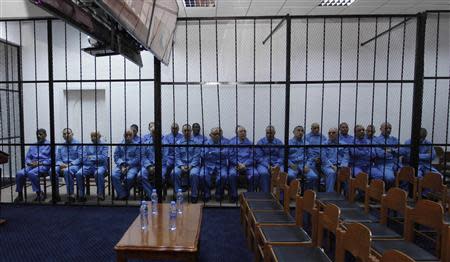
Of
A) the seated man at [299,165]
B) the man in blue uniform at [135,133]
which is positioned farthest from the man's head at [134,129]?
the seated man at [299,165]

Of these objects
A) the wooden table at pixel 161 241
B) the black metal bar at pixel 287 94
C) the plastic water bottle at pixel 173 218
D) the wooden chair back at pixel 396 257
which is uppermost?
the black metal bar at pixel 287 94

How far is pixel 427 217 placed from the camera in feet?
7.29

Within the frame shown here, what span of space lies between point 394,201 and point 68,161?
4.32 metres

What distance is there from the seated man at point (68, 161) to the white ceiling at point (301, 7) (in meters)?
2.78

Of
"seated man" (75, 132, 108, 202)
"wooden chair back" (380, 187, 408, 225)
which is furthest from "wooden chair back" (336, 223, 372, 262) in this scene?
"seated man" (75, 132, 108, 202)

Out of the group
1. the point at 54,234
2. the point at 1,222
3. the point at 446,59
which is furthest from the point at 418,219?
the point at 446,59

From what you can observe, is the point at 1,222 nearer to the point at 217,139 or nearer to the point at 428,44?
the point at 217,139

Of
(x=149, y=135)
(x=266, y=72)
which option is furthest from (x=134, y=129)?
(x=266, y=72)

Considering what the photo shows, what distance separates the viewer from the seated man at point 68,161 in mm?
4668

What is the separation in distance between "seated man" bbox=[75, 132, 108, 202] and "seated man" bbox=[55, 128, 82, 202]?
10 cm

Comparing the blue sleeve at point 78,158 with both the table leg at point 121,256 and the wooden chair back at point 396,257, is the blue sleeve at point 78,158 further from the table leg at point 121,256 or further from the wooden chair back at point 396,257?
the wooden chair back at point 396,257

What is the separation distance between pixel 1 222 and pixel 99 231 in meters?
1.22

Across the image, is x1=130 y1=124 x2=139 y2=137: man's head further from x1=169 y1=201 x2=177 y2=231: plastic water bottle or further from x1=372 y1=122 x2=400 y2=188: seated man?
x1=372 y1=122 x2=400 y2=188: seated man

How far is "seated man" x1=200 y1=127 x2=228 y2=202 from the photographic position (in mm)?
4684
